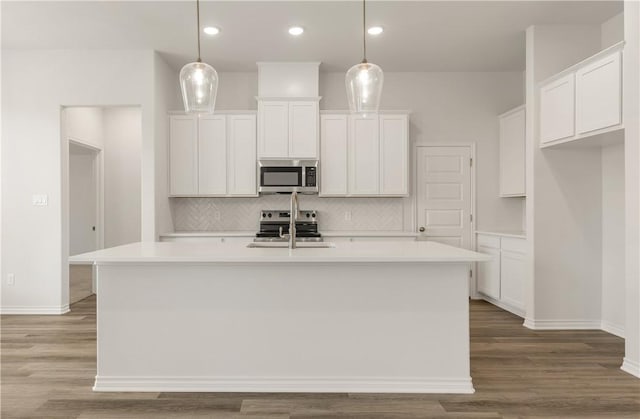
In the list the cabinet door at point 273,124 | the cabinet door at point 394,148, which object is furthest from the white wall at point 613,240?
the cabinet door at point 273,124

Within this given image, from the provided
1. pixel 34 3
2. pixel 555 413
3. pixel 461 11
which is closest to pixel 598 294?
pixel 555 413

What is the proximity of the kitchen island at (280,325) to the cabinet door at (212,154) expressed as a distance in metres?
2.60

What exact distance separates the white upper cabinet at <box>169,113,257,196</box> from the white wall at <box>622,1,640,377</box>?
3.70 metres

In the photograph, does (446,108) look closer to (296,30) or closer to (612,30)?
→ (612,30)

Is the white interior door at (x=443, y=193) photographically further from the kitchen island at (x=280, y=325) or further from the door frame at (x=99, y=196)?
the door frame at (x=99, y=196)

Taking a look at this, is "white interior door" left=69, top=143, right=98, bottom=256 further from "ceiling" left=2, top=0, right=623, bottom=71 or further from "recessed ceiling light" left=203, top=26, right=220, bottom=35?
"recessed ceiling light" left=203, top=26, right=220, bottom=35

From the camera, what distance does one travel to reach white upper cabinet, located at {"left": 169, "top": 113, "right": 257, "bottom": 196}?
5254 millimetres

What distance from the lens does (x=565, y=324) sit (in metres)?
4.18

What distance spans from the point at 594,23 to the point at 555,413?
12.0 ft

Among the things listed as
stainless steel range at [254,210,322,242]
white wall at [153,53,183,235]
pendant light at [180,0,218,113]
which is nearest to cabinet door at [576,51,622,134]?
pendant light at [180,0,218,113]

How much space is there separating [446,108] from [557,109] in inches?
72.2

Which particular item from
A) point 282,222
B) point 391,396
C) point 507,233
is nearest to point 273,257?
point 391,396

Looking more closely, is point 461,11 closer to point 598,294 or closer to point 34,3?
point 598,294

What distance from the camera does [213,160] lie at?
17.3ft
